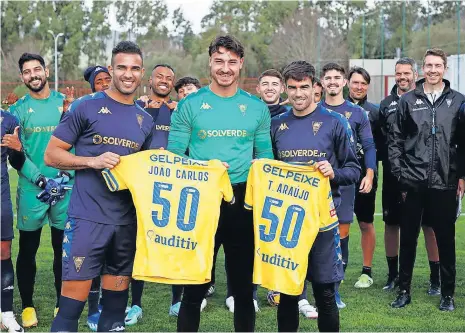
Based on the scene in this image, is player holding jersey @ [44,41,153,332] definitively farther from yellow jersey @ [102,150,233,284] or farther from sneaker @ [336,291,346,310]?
sneaker @ [336,291,346,310]

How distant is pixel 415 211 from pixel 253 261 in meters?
2.31

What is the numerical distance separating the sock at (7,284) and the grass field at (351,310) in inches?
12.8

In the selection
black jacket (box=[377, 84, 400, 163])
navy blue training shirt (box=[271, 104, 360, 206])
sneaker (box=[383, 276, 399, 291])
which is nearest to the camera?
navy blue training shirt (box=[271, 104, 360, 206])

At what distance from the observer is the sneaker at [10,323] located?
224 inches

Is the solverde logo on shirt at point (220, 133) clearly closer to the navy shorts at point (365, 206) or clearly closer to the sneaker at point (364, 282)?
the navy shorts at point (365, 206)

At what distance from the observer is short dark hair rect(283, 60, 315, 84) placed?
4816 millimetres

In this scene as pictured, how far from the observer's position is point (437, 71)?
20.9ft

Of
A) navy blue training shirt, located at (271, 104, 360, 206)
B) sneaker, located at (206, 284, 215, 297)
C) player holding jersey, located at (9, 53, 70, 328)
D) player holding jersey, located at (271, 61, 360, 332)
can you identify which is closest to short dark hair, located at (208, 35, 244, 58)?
player holding jersey, located at (271, 61, 360, 332)

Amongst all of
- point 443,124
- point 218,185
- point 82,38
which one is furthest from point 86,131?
point 82,38

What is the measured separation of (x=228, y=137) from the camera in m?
4.69

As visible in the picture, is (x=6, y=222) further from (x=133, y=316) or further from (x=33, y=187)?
(x=133, y=316)

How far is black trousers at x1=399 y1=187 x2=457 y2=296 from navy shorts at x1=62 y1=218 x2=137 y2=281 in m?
2.99

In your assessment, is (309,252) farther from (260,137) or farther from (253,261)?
(260,137)

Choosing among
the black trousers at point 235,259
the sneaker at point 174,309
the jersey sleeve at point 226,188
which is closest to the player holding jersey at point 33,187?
the sneaker at point 174,309
